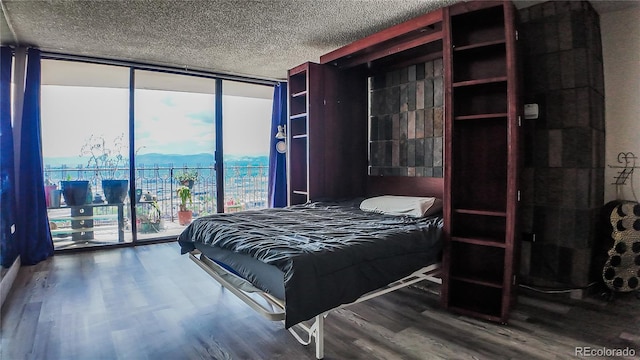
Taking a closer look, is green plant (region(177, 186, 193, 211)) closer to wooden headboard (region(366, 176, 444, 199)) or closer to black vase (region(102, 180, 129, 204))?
black vase (region(102, 180, 129, 204))

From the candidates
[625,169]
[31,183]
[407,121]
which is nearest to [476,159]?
[407,121]

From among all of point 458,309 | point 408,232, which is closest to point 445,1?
point 408,232

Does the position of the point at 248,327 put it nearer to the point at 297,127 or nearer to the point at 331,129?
the point at 331,129

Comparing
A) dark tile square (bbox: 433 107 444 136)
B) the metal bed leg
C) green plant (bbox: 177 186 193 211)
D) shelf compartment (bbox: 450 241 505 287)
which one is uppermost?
dark tile square (bbox: 433 107 444 136)

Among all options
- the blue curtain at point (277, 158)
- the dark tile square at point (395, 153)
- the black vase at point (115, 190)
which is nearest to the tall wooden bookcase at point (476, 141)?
the dark tile square at point (395, 153)

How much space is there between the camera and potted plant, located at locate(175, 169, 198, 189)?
5.36 m

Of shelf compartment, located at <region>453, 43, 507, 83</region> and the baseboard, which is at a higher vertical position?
shelf compartment, located at <region>453, 43, 507, 83</region>

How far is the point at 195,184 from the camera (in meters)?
5.48

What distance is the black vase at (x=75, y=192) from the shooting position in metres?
4.26

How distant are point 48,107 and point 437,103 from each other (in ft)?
15.1

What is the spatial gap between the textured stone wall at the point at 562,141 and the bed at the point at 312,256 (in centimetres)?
92

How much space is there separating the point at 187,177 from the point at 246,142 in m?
1.08

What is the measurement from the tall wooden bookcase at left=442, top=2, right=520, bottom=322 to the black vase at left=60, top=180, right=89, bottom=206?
171 inches

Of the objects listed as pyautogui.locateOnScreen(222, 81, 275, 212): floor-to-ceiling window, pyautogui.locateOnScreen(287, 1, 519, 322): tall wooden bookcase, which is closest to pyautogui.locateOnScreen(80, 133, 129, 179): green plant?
pyautogui.locateOnScreen(222, 81, 275, 212): floor-to-ceiling window
